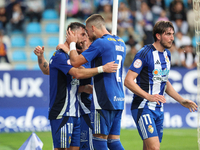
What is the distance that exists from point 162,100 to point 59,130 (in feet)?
5.10

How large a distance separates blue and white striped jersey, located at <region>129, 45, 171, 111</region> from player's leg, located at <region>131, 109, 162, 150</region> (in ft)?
0.34

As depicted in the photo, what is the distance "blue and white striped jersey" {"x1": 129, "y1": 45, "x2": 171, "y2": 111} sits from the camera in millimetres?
4930

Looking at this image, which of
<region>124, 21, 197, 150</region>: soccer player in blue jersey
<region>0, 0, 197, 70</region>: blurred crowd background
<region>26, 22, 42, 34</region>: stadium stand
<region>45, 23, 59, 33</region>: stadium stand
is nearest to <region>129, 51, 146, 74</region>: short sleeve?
<region>124, 21, 197, 150</region>: soccer player in blue jersey

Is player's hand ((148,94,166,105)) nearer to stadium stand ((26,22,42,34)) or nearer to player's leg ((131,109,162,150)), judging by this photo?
player's leg ((131,109,162,150))

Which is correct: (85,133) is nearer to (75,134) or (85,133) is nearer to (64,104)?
(75,134)

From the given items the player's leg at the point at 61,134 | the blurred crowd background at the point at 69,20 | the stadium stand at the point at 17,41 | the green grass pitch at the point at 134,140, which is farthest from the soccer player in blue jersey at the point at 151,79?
the stadium stand at the point at 17,41

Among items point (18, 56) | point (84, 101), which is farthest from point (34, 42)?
point (84, 101)

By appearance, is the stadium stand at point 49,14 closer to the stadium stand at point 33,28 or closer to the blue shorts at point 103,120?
the stadium stand at point 33,28

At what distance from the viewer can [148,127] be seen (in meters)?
4.71

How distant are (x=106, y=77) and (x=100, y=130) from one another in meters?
0.73

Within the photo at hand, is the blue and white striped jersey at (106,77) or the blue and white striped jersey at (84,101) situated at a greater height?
the blue and white striped jersey at (106,77)

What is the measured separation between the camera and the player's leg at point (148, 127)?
4.64 metres

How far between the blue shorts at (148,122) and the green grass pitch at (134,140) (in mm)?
2796

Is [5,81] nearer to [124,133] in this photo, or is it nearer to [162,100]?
[124,133]
